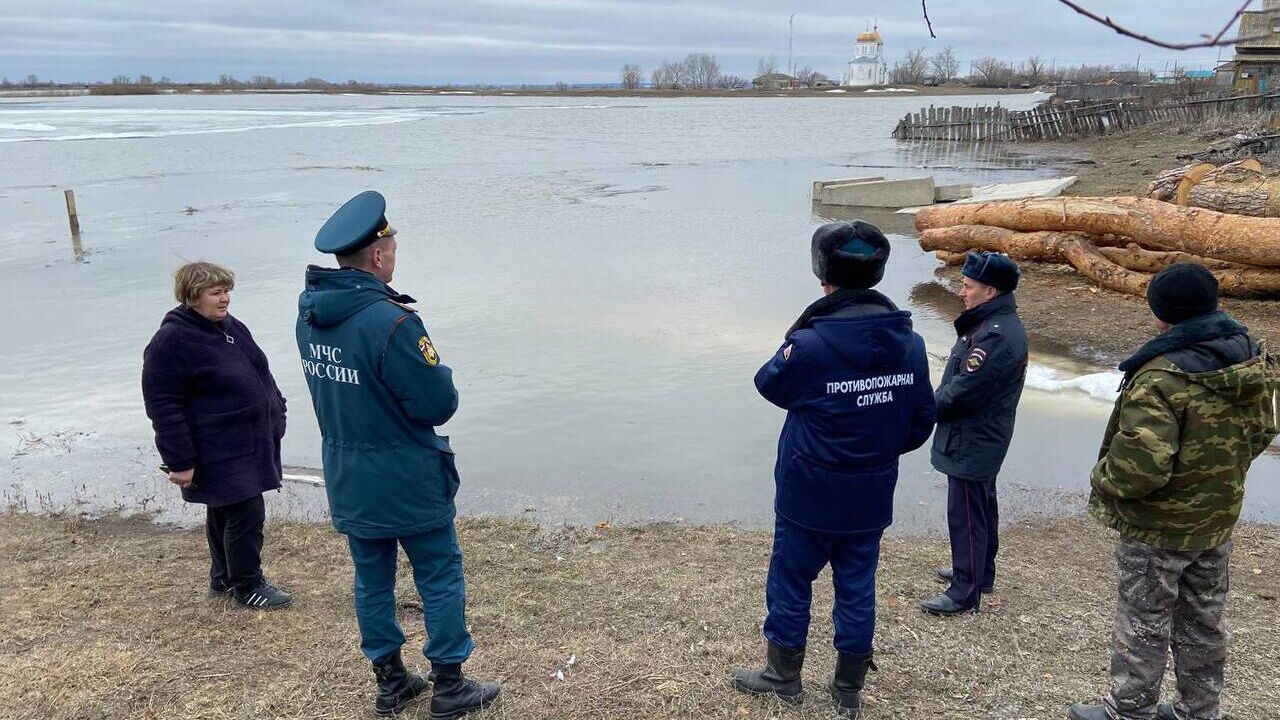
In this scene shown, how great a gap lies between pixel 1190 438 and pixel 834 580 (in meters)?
1.32

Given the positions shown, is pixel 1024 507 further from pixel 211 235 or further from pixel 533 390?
pixel 211 235

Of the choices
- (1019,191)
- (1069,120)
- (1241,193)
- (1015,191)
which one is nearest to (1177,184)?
(1241,193)

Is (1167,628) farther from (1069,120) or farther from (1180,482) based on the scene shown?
(1069,120)

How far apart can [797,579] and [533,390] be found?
545 centimetres

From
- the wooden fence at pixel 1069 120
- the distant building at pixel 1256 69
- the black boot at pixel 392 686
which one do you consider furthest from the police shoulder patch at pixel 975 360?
the wooden fence at pixel 1069 120

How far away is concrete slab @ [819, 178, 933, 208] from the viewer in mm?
21391

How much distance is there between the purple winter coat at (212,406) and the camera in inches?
163

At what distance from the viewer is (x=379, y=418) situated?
10.5ft

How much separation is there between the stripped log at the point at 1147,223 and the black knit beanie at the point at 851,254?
30.9 ft

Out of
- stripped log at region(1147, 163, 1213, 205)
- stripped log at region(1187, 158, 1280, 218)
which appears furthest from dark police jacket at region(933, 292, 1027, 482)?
stripped log at region(1147, 163, 1213, 205)

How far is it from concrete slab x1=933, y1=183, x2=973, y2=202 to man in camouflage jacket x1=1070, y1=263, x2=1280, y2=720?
63.6 ft

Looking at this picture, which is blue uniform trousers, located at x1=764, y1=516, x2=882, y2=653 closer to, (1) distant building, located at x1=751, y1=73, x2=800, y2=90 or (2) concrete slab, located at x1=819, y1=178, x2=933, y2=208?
(2) concrete slab, located at x1=819, y1=178, x2=933, y2=208

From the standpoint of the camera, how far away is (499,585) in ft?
15.9

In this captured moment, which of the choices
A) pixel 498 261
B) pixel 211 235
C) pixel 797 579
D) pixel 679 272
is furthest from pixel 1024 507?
pixel 211 235
